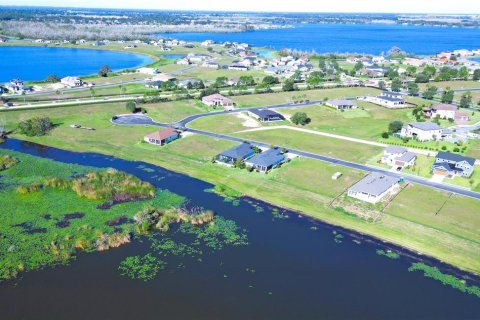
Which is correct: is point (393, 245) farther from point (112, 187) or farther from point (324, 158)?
point (112, 187)

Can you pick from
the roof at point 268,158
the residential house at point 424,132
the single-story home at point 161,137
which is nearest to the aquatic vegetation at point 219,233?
the roof at point 268,158

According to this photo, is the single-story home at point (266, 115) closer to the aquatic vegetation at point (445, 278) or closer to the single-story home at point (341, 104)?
the single-story home at point (341, 104)

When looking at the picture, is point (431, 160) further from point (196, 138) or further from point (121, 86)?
point (121, 86)

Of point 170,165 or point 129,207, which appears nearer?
point 129,207

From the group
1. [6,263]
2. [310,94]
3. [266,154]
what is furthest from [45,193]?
[310,94]

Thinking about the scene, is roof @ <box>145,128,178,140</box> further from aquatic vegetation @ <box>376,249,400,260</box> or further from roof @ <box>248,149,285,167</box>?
aquatic vegetation @ <box>376,249,400,260</box>

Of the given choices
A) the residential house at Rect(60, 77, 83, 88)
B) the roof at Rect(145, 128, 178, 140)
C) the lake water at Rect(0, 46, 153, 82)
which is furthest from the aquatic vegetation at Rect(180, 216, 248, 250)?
the lake water at Rect(0, 46, 153, 82)

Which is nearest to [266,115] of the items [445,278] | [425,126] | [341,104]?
[341,104]
